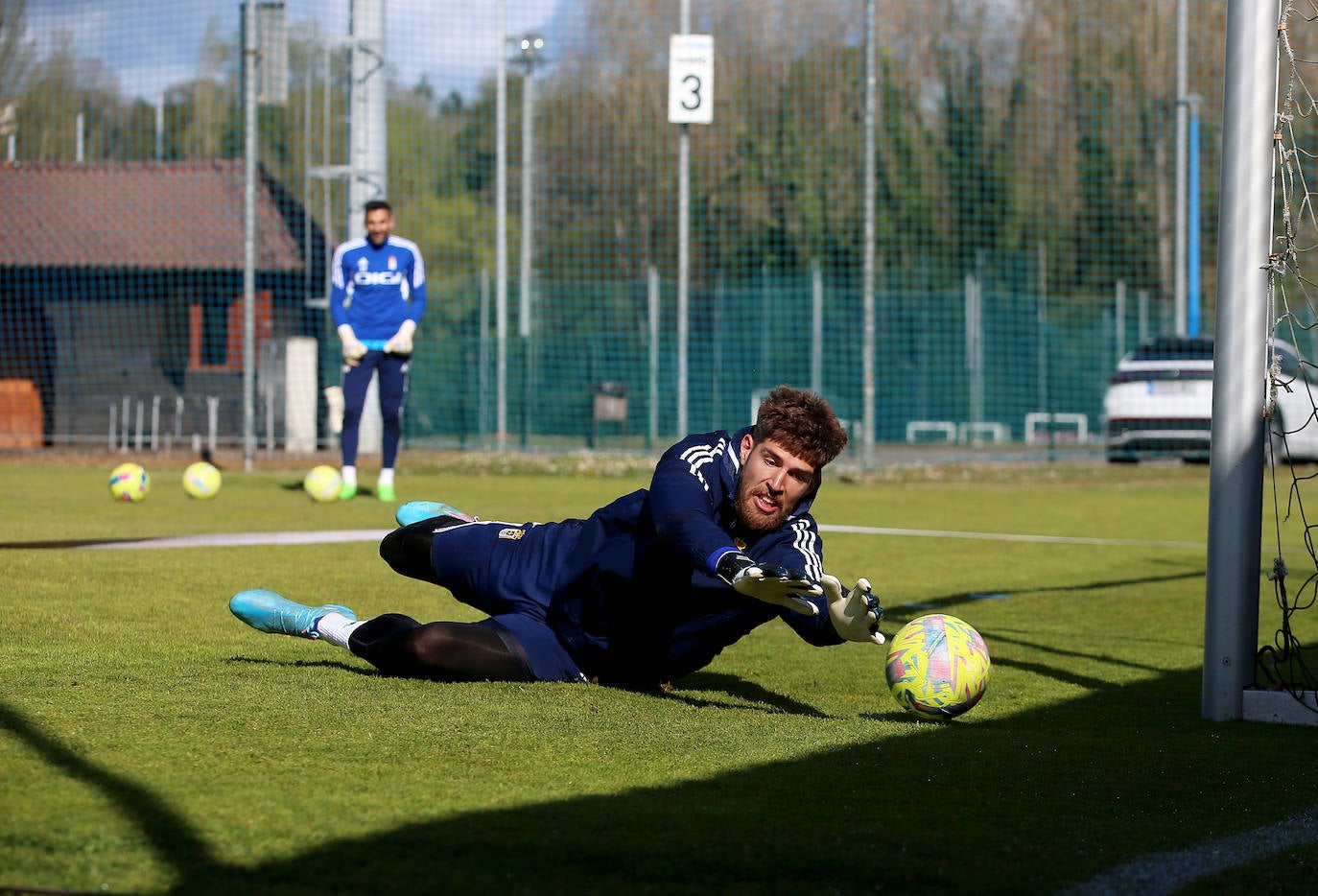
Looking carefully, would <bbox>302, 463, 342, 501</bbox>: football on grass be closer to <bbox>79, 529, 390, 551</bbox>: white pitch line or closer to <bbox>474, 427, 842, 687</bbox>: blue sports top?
<bbox>79, 529, 390, 551</bbox>: white pitch line

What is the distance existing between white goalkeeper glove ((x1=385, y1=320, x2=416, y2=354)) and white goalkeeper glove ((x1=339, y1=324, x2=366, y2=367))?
23 cm

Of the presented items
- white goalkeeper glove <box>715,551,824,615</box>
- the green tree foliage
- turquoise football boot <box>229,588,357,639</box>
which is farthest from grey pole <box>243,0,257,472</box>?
white goalkeeper glove <box>715,551,824,615</box>

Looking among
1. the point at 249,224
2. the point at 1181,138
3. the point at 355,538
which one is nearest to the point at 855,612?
the point at 355,538

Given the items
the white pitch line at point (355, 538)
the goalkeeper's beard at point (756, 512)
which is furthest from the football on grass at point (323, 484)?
the goalkeeper's beard at point (756, 512)

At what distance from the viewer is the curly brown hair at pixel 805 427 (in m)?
4.23

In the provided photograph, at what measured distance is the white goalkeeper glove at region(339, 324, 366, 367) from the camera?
40.0 ft

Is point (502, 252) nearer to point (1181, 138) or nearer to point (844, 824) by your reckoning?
point (1181, 138)

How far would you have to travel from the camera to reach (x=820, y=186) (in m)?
30.6

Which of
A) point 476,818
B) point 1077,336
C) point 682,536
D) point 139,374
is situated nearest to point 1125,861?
point 476,818

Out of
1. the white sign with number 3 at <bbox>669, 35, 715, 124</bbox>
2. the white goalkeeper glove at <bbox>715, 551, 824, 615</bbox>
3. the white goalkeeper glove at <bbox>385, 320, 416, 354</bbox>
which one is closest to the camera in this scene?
the white goalkeeper glove at <bbox>715, 551, 824, 615</bbox>

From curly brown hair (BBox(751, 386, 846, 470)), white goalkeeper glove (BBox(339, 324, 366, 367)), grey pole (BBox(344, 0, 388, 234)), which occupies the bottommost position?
curly brown hair (BBox(751, 386, 846, 470))

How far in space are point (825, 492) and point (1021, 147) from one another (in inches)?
646

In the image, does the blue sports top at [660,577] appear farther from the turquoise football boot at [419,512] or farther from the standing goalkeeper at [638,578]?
the turquoise football boot at [419,512]

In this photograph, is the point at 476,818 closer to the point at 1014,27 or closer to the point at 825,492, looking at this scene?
the point at 825,492
